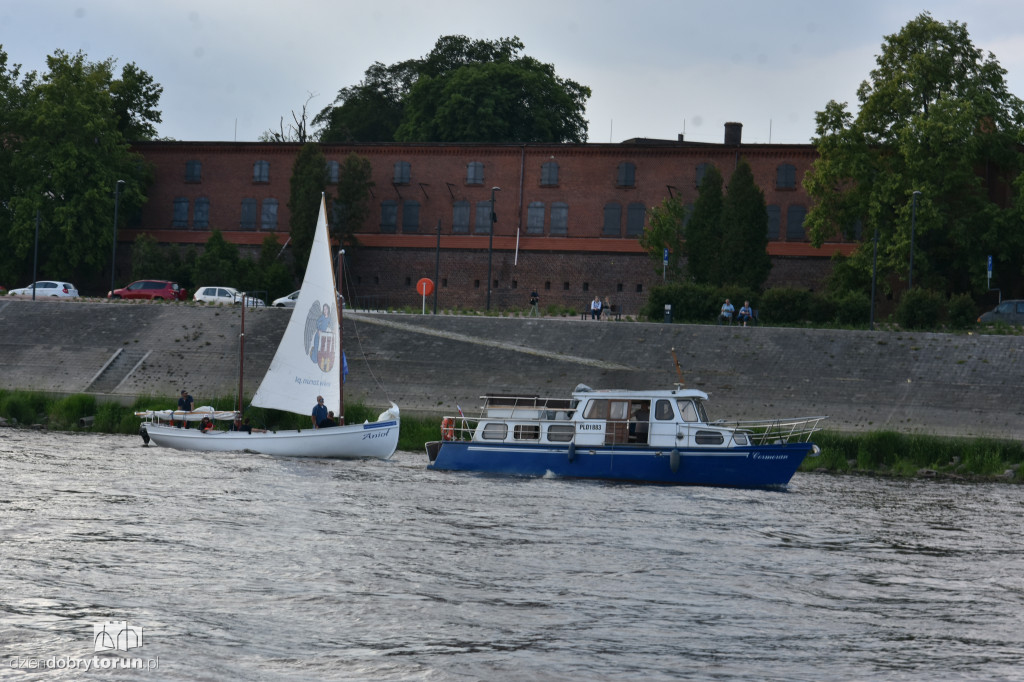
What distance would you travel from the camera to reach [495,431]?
33562 mm

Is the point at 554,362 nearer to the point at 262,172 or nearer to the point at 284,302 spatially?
the point at 284,302

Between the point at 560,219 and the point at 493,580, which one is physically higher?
the point at 560,219

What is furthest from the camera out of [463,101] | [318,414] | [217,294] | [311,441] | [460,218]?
[463,101]

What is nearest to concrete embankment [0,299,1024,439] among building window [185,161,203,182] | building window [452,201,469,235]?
building window [452,201,469,235]

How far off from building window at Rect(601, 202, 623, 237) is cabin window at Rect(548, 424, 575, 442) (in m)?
40.7

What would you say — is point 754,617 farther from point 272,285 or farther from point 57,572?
point 272,285

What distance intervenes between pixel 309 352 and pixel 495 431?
22.9 ft

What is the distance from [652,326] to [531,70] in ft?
148

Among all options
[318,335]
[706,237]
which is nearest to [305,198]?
[706,237]

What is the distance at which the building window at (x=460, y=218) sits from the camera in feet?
244

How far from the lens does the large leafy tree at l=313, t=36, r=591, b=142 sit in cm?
8638

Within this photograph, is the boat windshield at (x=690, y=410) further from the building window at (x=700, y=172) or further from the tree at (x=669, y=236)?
the building window at (x=700, y=172)

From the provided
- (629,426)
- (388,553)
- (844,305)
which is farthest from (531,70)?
(388,553)

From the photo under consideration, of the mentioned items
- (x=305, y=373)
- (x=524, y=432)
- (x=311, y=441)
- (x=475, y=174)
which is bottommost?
(x=311, y=441)
